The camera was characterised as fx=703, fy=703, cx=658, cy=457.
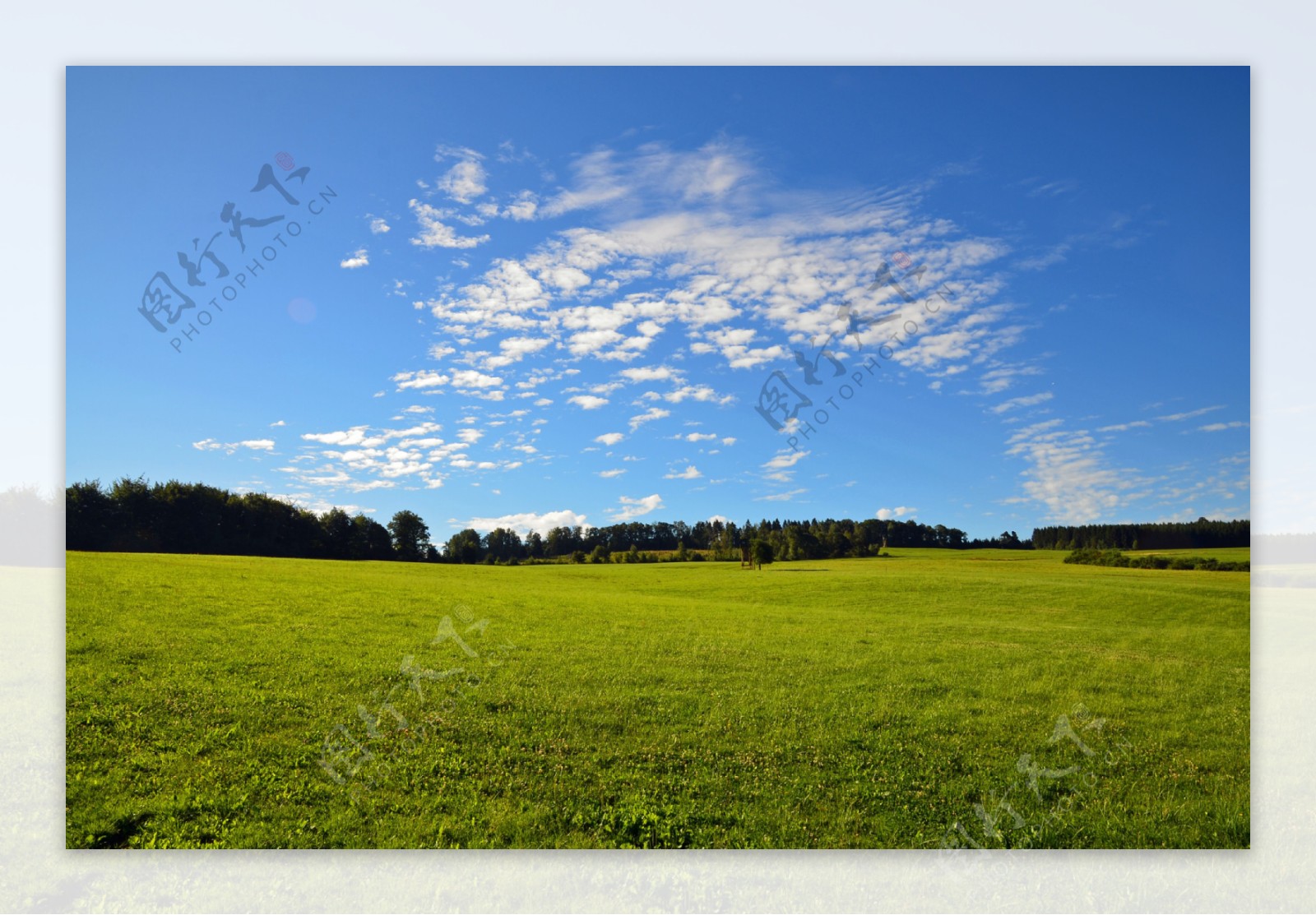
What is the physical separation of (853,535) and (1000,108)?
203 inches

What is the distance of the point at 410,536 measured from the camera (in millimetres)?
8570

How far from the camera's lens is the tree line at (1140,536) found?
26.2 ft

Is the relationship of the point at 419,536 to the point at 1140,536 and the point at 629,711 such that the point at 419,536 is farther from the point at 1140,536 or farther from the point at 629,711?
the point at 1140,536

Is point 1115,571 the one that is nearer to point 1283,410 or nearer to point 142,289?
point 1283,410

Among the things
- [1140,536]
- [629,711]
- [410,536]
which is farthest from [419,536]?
[1140,536]

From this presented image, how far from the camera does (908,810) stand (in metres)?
6.54

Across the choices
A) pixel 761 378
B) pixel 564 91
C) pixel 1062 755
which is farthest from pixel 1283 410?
pixel 564 91

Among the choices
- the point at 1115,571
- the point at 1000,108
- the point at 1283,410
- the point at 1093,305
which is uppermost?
the point at 1000,108

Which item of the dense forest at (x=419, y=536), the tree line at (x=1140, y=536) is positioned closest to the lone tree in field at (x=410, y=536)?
the dense forest at (x=419, y=536)

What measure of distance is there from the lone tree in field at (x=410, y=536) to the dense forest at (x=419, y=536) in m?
0.01

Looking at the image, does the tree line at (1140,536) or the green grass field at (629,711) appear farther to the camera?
the tree line at (1140,536)

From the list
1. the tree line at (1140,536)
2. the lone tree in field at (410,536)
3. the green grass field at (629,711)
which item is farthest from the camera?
the lone tree in field at (410,536)

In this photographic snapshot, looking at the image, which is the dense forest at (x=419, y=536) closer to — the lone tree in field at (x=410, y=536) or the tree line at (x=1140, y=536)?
the lone tree in field at (x=410, y=536)

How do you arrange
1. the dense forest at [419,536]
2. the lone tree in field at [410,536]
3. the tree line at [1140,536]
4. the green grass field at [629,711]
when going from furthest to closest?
the lone tree in field at [410,536], the tree line at [1140,536], the dense forest at [419,536], the green grass field at [629,711]
